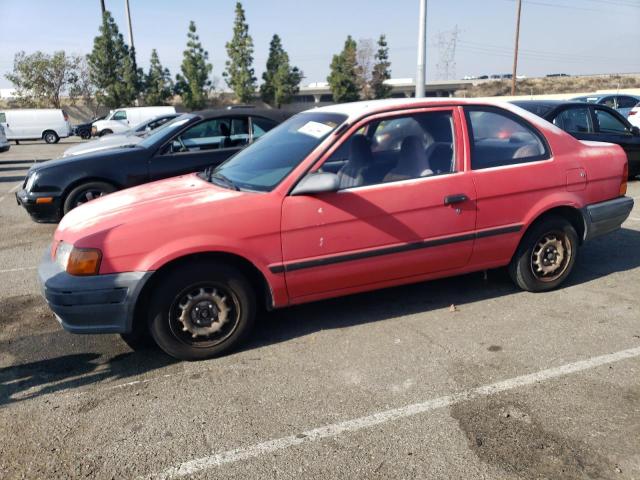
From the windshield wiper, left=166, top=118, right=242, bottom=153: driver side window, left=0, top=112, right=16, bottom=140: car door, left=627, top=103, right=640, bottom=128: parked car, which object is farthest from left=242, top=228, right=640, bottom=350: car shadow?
left=0, top=112, right=16, bottom=140: car door

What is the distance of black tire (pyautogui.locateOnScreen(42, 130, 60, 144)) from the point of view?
1262 inches

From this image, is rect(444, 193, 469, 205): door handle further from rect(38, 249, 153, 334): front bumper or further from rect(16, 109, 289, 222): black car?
rect(16, 109, 289, 222): black car

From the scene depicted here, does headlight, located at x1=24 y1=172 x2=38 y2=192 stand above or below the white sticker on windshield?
below

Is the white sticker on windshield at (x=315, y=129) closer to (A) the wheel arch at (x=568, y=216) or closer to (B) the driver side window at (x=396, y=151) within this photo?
(B) the driver side window at (x=396, y=151)

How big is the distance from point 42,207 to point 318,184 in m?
4.96

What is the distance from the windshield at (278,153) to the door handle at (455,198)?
981 mm

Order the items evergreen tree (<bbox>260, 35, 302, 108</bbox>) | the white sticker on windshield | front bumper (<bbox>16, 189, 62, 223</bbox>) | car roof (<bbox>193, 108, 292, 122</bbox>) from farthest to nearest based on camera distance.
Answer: evergreen tree (<bbox>260, 35, 302, 108</bbox>) < car roof (<bbox>193, 108, 292, 122</bbox>) < front bumper (<bbox>16, 189, 62, 223</bbox>) < the white sticker on windshield

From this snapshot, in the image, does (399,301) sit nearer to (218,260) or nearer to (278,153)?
(278,153)

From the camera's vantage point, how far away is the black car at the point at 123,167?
279 inches

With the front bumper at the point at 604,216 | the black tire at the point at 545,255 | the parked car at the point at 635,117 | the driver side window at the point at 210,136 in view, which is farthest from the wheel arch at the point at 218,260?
the parked car at the point at 635,117

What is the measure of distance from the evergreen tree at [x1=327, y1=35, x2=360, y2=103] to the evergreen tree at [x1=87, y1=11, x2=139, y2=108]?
22.1 meters

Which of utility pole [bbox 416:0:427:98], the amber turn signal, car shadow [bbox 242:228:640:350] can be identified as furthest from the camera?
utility pole [bbox 416:0:427:98]

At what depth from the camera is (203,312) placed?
12.1 ft

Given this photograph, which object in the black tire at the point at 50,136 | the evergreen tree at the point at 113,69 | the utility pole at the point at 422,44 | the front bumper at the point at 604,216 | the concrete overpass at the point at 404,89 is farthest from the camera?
the concrete overpass at the point at 404,89
